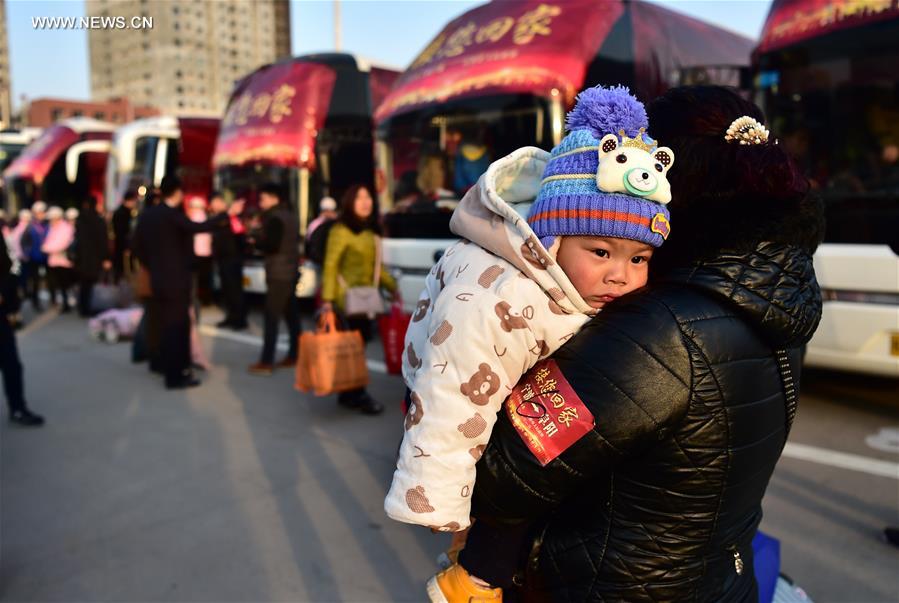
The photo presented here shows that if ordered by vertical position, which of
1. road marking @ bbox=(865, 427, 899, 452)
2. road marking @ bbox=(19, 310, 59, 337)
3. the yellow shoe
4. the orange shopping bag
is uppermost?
the yellow shoe

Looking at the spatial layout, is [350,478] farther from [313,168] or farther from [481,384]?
[313,168]

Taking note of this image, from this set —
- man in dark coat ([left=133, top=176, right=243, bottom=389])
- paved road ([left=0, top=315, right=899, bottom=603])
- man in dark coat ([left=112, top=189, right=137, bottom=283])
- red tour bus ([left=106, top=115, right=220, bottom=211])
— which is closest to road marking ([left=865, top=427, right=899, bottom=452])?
paved road ([left=0, top=315, right=899, bottom=603])

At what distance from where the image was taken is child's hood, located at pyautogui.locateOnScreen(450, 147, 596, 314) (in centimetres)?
126

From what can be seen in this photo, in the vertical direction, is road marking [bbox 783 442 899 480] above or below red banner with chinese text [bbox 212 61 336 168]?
below

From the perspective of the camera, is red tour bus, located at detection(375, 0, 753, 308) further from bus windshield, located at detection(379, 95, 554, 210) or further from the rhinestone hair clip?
the rhinestone hair clip

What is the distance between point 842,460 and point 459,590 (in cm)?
374

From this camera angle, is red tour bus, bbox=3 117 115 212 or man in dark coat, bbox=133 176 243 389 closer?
man in dark coat, bbox=133 176 243 389

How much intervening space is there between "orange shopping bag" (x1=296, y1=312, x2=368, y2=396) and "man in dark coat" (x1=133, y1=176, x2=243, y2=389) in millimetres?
1841

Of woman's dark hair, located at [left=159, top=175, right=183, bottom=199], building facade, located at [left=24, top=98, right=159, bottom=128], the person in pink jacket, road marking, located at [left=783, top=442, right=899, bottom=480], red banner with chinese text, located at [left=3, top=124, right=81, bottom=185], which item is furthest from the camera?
building facade, located at [left=24, top=98, right=159, bottom=128]

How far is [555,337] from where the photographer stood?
125 cm

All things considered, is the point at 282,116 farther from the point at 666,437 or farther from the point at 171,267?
the point at 666,437

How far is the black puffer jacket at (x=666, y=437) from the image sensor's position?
1.17 meters

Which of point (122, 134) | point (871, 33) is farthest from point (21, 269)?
point (871, 33)

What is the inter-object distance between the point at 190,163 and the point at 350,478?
1151cm
